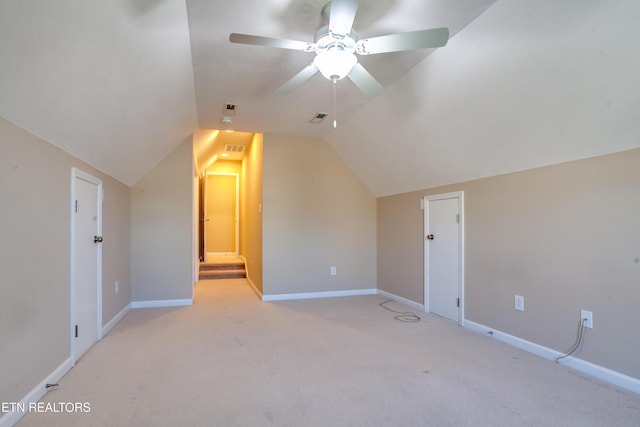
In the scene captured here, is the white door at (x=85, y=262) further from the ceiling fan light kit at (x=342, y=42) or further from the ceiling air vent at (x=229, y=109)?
the ceiling fan light kit at (x=342, y=42)

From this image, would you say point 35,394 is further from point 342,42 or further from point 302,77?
point 342,42

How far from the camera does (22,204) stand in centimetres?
200

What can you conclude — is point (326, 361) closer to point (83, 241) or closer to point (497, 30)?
point (83, 241)

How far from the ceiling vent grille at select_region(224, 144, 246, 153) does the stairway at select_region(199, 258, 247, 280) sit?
2.44 metres

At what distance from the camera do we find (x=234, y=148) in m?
7.03

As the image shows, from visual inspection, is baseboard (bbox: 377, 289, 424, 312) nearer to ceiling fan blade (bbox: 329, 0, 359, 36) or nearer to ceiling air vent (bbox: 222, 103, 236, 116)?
ceiling air vent (bbox: 222, 103, 236, 116)

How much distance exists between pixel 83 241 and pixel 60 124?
1.12 metres

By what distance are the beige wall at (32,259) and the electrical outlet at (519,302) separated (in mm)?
3732

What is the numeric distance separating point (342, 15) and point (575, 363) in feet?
9.83

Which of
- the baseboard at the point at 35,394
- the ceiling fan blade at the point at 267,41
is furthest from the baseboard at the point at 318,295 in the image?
the ceiling fan blade at the point at 267,41

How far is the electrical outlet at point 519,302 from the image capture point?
3.06 metres

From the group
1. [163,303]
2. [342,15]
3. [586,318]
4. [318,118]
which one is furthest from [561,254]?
[163,303]

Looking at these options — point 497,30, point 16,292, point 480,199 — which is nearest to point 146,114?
point 16,292

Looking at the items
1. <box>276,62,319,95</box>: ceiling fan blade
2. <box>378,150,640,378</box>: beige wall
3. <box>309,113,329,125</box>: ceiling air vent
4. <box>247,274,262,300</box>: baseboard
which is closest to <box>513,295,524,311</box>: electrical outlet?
<box>378,150,640,378</box>: beige wall
